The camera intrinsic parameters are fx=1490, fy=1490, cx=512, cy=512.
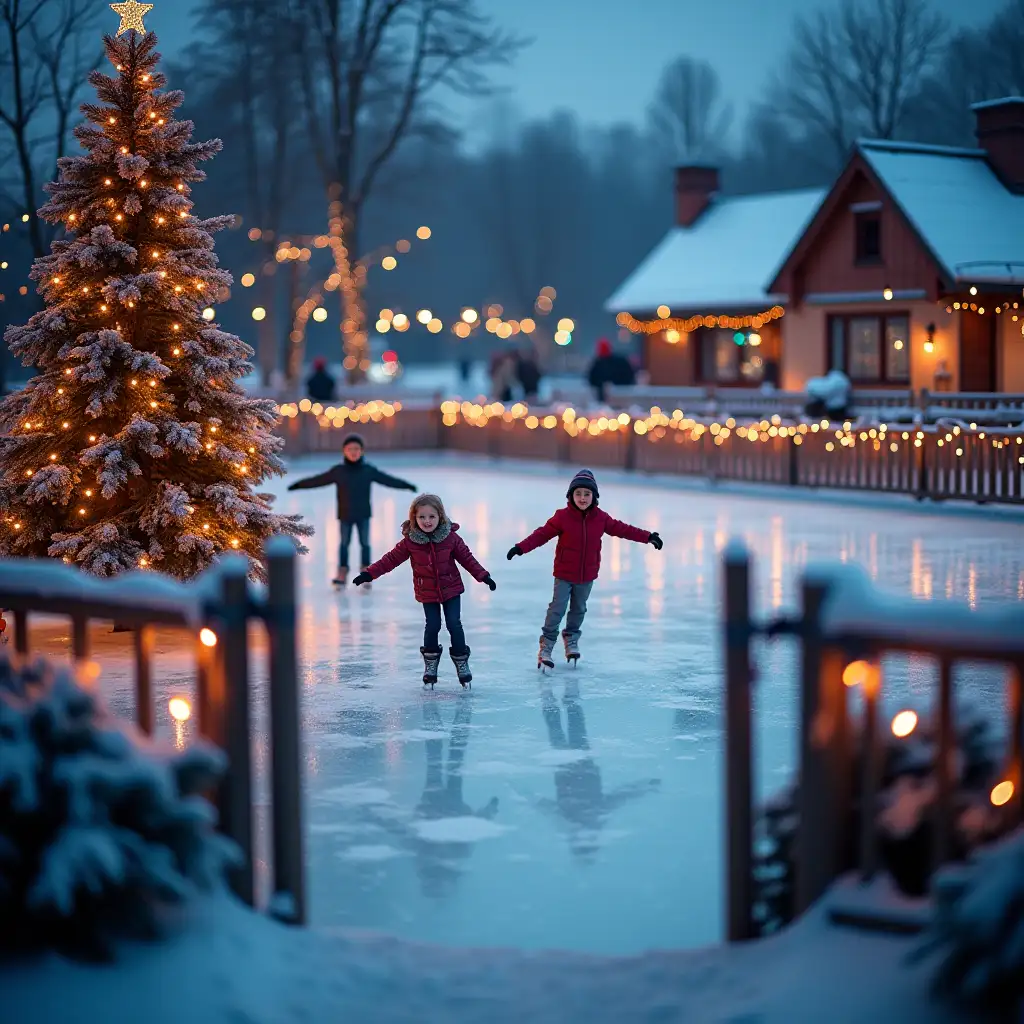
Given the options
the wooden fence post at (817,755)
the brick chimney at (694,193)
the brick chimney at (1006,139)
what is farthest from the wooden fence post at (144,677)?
the brick chimney at (694,193)

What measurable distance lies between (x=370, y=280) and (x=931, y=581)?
184 feet

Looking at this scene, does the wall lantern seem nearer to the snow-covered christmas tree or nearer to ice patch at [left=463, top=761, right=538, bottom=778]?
the snow-covered christmas tree

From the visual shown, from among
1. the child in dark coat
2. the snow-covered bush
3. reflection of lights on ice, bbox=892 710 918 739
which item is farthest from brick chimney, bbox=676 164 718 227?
the snow-covered bush

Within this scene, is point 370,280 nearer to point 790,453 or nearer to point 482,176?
point 482,176

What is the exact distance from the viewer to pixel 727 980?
448 centimetres

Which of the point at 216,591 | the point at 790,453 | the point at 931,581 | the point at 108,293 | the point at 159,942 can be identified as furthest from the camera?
the point at 790,453

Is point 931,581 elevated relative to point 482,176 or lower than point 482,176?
lower

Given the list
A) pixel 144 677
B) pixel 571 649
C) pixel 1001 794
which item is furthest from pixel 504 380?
pixel 1001 794

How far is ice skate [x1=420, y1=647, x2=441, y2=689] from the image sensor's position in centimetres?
972

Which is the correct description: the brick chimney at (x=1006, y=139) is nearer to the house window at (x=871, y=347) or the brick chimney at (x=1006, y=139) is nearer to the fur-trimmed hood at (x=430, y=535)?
the house window at (x=871, y=347)

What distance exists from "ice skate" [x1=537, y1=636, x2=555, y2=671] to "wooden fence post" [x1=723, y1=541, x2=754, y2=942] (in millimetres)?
5565

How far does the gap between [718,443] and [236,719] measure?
21177mm

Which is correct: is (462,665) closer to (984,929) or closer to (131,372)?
(131,372)

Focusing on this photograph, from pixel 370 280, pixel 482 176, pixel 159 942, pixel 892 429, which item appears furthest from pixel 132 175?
pixel 482 176
